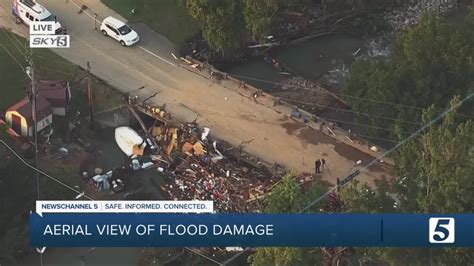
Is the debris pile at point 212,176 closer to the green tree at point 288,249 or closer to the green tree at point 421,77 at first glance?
the green tree at point 288,249

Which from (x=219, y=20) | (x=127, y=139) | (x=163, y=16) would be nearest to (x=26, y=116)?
(x=127, y=139)

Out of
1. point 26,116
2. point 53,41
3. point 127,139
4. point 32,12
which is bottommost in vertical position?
point 127,139

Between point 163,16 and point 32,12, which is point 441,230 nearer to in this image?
point 163,16

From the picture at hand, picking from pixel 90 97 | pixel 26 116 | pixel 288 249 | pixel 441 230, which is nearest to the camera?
pixel 441 230

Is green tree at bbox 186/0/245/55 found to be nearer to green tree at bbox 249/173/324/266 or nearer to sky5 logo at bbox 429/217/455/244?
green tree at bbox 249/173/324/266

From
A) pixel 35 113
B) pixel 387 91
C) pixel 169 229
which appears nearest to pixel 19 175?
pixel 35 113

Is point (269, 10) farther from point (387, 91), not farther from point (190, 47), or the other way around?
point (387, 91)

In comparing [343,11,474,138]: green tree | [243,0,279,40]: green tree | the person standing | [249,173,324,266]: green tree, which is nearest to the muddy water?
[243,0,279,40]: green tree

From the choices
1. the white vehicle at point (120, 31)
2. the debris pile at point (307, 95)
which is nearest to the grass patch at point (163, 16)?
the white vehicle at point (120, 31)
